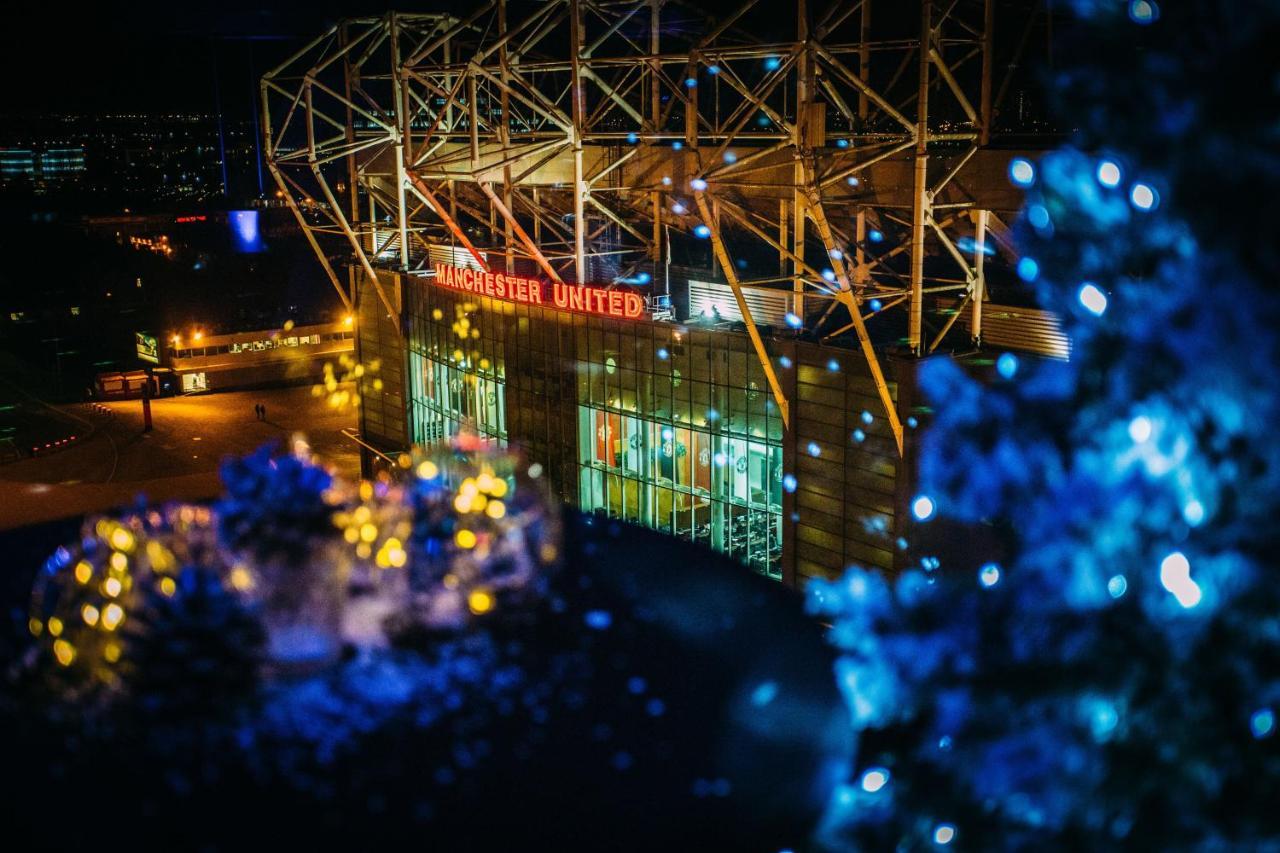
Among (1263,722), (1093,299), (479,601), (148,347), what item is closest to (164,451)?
(148,347)

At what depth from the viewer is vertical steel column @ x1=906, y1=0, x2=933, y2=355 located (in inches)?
568

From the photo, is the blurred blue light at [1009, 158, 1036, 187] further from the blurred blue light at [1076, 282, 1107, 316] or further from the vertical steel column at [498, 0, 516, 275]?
the vertical steel column at [498, 0, 516, 275]

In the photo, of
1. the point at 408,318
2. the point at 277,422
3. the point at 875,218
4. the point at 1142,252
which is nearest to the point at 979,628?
the point at 1142,252

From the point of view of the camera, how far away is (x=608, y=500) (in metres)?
21.5

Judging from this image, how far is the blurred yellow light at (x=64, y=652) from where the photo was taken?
20.7 ft

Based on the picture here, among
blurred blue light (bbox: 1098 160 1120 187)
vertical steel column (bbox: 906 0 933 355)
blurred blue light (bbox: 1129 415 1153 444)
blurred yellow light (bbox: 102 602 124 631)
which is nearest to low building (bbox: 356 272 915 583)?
vertical steel column (bbox: 906 0 933 355)

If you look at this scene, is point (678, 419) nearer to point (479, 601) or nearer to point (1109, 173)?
point (479, 601)

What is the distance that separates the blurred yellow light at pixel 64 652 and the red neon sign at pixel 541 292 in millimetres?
→ 13430

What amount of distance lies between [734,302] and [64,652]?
44.3 ft

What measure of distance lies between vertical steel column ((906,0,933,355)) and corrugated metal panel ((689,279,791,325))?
2.49 meters

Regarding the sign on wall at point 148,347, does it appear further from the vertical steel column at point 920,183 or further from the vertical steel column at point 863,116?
the vertical steel column at point 920,183

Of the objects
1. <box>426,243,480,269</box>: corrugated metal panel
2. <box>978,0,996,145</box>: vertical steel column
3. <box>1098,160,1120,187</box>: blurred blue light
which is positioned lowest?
<box>426,243,480,269</box>: corrugated metal panel

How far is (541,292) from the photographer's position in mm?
20953

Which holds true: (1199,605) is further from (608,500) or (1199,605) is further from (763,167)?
(608,500)
